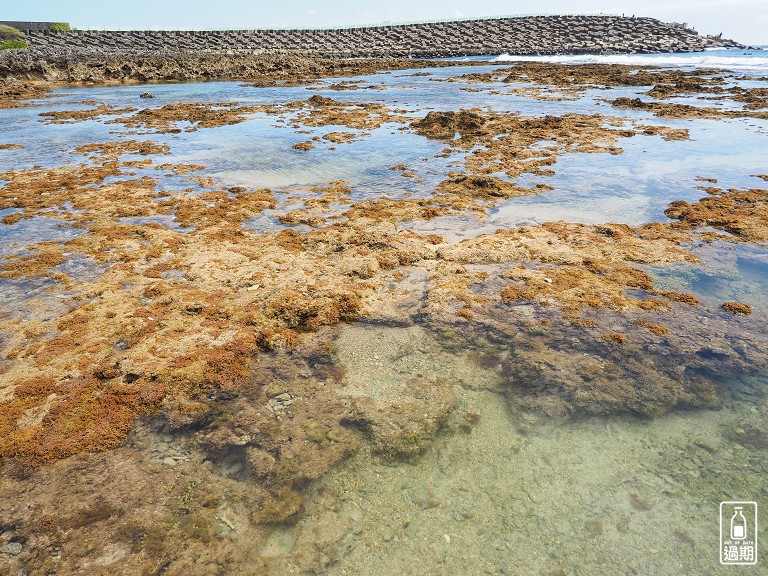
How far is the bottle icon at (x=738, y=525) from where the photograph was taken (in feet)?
13.1

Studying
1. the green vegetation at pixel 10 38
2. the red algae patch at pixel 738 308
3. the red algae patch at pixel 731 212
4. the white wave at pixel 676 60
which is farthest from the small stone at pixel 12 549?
the green vegetation at pixel 10 38

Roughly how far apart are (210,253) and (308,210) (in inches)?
122

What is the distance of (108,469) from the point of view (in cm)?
462

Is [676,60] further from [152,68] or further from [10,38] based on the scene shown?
[10,38]

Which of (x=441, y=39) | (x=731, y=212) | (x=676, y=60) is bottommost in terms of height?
(x=731, y=212)

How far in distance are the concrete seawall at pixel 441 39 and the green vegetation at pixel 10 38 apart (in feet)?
5.37

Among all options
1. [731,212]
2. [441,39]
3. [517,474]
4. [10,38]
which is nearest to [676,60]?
[441,39]

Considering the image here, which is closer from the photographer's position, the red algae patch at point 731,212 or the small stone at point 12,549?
the small stone at point 12,549

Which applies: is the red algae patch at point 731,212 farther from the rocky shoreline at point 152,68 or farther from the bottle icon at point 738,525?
the rocky shoreline at point 152,68

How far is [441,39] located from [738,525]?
9152 centimetres

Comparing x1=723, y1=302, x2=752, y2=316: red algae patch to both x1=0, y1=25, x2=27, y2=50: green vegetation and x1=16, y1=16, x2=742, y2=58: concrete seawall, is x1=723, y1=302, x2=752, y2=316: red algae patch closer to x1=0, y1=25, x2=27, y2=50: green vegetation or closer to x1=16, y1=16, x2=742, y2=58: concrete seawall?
x1=16, y1=16, x2=742, y2=58: concrete seawall

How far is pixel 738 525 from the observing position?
13.4 ft

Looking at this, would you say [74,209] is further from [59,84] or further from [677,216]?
[59,84]

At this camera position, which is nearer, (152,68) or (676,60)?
(152,68)
